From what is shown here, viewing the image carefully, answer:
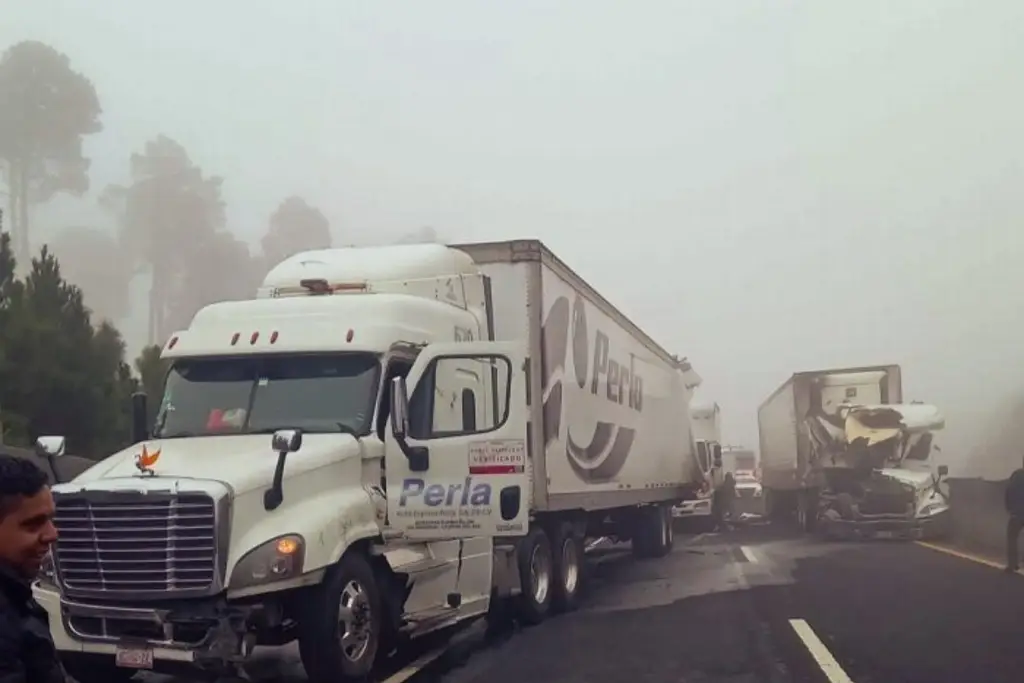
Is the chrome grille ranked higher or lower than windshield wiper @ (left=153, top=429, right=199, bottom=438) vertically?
lower

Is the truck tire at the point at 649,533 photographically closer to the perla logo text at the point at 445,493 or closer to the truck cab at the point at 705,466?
the truck cab at the point at 705,466

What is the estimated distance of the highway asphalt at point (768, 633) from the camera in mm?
8805

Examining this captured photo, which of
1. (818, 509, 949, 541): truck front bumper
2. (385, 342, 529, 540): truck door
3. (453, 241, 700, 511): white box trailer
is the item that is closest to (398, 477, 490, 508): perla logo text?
(385, 342, 529, 540): truck door

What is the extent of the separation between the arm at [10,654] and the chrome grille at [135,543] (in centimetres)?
506

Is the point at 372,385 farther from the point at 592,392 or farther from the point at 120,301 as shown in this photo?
the point at 120,301

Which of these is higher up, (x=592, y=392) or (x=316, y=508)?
(x=592, y=392)

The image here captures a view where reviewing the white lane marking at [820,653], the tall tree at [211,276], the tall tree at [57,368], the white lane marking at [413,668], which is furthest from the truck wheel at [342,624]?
the tall tree at [211,276]

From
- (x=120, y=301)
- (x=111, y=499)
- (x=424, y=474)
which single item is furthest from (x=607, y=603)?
(x=120, y=301)

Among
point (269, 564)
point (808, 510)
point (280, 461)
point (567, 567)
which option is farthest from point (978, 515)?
point (269, 564)

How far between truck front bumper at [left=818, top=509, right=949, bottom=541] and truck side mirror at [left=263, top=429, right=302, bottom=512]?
1886 centimetres

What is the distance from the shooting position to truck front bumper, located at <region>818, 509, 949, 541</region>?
2389cm

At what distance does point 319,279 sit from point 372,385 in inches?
70.8

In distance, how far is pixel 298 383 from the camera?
9070 mm

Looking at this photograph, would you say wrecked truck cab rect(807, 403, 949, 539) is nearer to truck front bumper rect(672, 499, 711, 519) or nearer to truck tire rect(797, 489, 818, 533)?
truck tire rect(797, 489, 818, 533)
